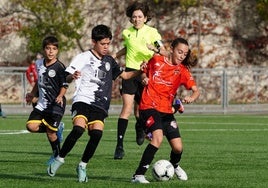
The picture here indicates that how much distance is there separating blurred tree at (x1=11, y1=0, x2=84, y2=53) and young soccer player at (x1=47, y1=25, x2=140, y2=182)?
25695mm

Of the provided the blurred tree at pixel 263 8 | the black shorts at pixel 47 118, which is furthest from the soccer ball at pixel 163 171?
the blurred tree at pixel 263 8

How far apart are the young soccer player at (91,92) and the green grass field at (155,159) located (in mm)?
428

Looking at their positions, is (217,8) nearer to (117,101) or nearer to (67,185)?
(117,101)

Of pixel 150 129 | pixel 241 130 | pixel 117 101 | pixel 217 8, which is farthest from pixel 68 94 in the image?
pixel 150 129

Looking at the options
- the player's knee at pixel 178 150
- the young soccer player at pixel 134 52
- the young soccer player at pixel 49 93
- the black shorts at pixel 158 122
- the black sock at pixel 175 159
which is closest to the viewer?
the black shorts at pixel 158 122

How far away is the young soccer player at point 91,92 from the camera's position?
11.8 metres

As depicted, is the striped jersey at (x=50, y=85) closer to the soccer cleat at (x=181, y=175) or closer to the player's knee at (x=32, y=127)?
the player's knee at (x=32, y=127)

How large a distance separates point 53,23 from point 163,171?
26.7 m

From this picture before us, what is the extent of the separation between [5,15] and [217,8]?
27.6 ft

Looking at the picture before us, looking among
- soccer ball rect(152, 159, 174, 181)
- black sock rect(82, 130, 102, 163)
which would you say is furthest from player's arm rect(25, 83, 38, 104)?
soccer ball rect(152, 159, 174, 181)

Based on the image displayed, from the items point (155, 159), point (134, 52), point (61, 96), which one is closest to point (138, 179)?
point (61, 96)

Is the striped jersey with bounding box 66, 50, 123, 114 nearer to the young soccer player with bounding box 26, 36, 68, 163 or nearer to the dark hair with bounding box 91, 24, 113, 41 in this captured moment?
the dark hair with bounding box 91, 24, 113, 41

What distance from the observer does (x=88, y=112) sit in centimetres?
1192

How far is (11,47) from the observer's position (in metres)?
39.6
